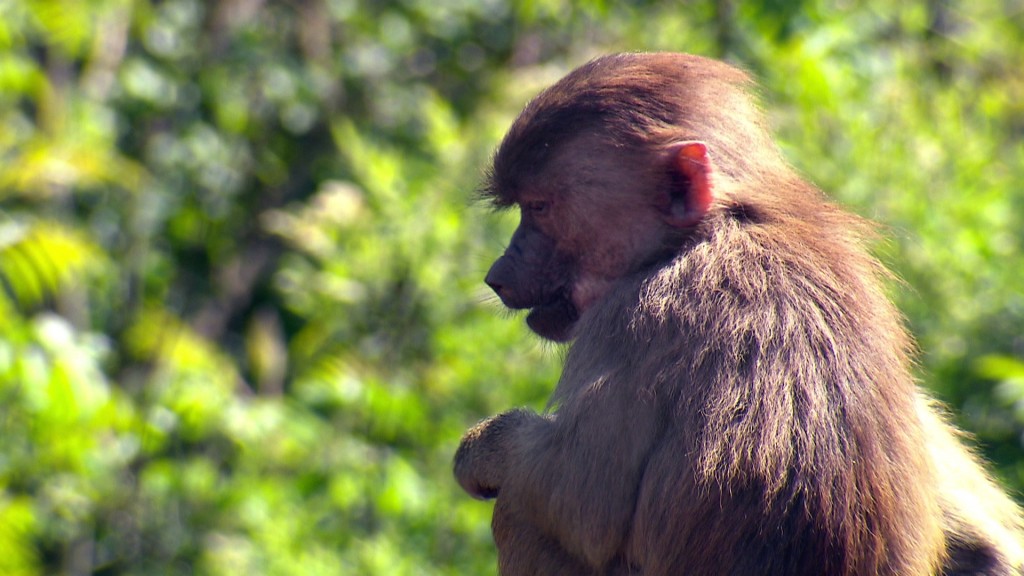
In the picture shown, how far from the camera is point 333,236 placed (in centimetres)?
758

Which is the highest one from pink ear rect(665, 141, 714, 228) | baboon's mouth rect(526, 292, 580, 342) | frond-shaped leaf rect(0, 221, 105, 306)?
pink ear rect(665, 141, 714, 228)

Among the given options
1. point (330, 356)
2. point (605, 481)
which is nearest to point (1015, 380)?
point (605, 481)

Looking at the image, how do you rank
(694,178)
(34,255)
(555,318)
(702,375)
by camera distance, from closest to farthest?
(702,375), (694,178), (555,318), (34,255)

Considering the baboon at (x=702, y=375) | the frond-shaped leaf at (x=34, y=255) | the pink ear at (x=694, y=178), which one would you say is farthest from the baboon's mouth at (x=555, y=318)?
the frond-shaped leaf at (x=34, y=255)

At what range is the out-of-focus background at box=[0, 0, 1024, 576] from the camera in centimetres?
626

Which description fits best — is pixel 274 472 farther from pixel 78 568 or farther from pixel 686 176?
pixel 686 176

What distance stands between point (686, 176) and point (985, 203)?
3.71 m

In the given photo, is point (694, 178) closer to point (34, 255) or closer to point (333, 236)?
point (34, 255)

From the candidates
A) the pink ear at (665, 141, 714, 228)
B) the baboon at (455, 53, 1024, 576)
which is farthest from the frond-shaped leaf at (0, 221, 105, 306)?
the pink ear at (665, 141, 714, 228)

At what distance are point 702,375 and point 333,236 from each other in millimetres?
4806

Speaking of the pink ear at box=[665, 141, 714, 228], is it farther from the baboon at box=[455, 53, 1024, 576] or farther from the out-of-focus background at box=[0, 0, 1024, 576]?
the out-of-focus background at box=[0, 0, 1024, 576]

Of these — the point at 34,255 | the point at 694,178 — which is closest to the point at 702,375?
the point at 694,178

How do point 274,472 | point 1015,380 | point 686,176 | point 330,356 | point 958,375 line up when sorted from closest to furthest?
point 686,176
point 1015,380
point 958,375
point 330,356
point 274,472

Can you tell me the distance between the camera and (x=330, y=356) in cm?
750
